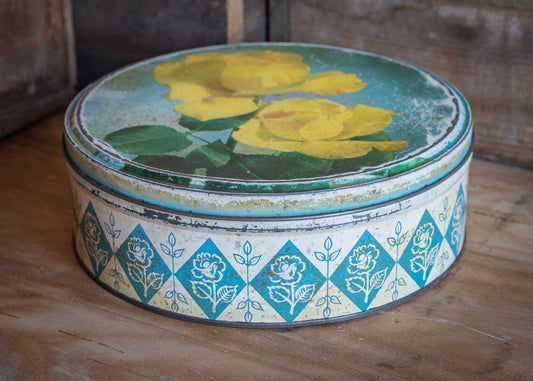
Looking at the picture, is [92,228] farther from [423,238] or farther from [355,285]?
[423,238]

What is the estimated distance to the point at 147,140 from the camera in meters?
1.34

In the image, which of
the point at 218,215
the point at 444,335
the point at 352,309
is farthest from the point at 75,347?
the point at 444,335

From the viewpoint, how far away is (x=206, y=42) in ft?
6.59

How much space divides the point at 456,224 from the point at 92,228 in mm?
686

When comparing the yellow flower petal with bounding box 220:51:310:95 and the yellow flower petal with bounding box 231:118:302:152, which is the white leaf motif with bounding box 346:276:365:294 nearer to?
the yellow flower petal with bounding box 231:118:302:152

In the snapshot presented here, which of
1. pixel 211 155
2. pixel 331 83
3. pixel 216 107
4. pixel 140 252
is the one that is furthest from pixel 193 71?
pixel 140 252

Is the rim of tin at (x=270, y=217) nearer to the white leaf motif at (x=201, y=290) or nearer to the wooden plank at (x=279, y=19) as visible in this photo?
the white leaf motif at (x=201, y=290)

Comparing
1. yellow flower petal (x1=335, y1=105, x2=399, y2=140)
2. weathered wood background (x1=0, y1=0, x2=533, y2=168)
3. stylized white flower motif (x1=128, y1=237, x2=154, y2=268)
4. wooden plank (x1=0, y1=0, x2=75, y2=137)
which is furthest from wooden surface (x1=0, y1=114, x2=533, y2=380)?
wooden plank (x1=0, y1=0, x2=75, y2=137)

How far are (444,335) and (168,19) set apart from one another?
120 centimetres

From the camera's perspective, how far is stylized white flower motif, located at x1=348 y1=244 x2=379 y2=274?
1229 mm

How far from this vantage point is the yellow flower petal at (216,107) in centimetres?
146

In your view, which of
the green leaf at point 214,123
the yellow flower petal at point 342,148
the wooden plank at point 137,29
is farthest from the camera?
the wooden plank at point 137,29

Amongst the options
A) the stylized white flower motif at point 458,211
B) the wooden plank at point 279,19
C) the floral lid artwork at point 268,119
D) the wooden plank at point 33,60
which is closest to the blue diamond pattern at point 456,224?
the stylized white flower motif at point 458,211

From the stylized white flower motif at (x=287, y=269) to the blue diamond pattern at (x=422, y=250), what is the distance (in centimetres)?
20
